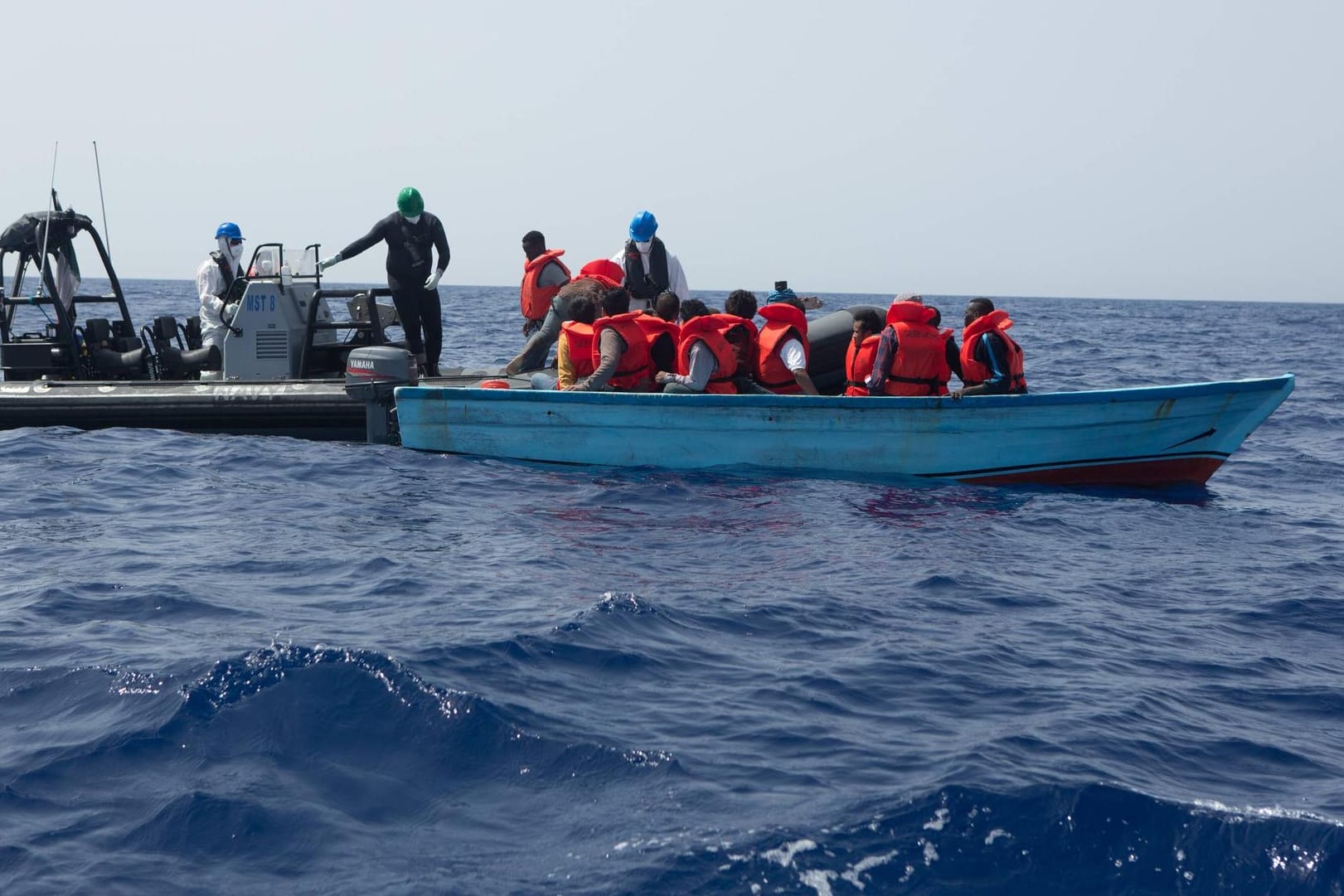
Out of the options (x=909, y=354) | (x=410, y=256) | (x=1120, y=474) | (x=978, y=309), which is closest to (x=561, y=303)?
(x=410, y=256)

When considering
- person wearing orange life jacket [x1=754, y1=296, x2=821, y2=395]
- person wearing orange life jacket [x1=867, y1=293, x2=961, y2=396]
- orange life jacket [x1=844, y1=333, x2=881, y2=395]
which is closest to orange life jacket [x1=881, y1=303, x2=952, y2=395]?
person wearing orange life jacket [x1=867, y1=293, x2=961, y2=396]

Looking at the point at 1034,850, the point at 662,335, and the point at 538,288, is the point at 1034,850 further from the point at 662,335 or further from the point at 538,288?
the point at 538,288

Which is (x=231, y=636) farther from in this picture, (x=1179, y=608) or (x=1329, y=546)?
(x=1329, y=546)

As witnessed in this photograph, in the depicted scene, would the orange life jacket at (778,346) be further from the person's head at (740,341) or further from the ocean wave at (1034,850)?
the ocean wave at (1034,850)

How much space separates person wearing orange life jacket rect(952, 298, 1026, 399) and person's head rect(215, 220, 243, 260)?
7.24 m

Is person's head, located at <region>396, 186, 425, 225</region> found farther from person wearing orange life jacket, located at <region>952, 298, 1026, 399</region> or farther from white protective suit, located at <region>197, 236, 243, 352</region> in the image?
person wearing orange life jacket, located at <region>952, 298, 1026, 399</region>

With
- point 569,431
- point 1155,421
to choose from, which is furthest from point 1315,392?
point 569,431

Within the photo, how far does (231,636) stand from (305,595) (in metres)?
0.81

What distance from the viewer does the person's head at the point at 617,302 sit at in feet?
33.7

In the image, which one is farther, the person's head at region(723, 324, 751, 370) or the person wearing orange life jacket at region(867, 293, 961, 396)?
the person's head at region(723, 324, 751, 370)

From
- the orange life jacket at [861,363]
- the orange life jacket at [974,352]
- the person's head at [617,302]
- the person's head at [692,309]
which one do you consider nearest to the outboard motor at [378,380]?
the person's head at [617,302]

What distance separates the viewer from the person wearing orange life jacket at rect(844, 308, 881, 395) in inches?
409

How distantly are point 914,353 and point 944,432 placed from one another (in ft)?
2.22

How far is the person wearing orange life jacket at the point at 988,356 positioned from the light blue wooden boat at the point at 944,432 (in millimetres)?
332
